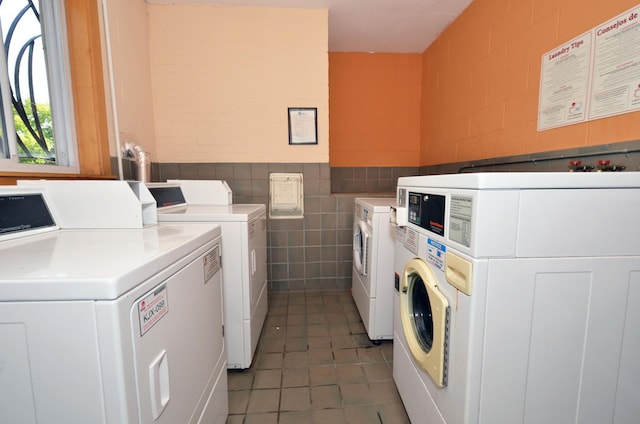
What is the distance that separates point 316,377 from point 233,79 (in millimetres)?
2542

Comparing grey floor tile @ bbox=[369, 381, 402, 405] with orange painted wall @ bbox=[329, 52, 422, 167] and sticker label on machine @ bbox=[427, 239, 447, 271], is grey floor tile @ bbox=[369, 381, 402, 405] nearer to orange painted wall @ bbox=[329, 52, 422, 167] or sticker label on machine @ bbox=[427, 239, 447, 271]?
sticker label on machine @ bbox=[427, 239, 447, 271]

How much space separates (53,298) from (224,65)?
8.45 ft

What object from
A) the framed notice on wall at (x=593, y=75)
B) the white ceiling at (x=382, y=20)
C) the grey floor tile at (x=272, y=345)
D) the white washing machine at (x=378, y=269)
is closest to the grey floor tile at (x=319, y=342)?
the grey floor tile at (x=272, y=345)

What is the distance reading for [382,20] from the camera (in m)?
2.73

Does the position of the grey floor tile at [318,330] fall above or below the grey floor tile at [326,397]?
above

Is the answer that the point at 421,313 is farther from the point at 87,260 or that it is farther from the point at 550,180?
the point at 87,260

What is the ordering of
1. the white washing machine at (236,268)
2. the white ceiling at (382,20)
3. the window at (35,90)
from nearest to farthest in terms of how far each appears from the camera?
the window at (35,90) → the white washing machine at (236,268) → the white ceiling at (382,20)

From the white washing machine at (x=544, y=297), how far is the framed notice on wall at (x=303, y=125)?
198cm

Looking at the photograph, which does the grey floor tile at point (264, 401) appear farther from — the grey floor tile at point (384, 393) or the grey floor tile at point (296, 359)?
the grey floor tile at point (384, 393)

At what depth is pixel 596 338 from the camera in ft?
2.82

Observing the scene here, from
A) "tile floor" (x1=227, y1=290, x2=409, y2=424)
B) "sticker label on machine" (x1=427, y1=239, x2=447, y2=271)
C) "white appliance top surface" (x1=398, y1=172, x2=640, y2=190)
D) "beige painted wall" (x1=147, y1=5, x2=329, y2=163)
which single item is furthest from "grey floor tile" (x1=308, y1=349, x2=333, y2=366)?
"beige painted wall" (x1=147, y1=5, x2=329, y2=163)

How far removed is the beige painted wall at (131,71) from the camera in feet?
6.60

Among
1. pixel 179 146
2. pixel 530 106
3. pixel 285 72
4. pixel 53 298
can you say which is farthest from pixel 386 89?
pixel 53 298

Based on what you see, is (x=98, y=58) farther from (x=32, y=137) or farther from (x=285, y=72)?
(x=285, y=72)
